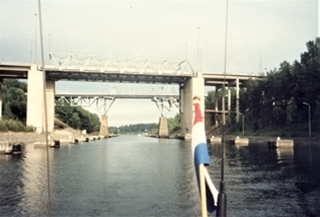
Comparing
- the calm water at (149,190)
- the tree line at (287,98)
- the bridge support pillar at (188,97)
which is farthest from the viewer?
the bridge support pillar at (188,97)

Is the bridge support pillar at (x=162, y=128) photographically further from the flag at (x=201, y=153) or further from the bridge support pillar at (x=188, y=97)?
the flag at (x=201, y=153)

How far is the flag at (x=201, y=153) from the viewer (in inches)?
162

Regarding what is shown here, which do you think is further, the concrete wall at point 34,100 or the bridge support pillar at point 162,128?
the bridge support pillar at point 162,128

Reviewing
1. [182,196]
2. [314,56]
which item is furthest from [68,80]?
[182,196]

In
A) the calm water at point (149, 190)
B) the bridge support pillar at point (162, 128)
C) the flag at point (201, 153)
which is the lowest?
the bridge support pillar at point (162, 128)

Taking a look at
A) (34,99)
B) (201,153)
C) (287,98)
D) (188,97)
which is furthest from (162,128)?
(201,153)

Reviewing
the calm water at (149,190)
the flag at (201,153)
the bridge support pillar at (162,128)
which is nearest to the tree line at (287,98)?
the calm water at (149,190)

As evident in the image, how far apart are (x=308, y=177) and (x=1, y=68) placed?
184ft

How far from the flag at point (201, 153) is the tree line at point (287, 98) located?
50.5m

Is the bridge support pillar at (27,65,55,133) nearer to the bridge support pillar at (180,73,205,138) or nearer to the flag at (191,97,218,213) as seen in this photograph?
the bridge support pillar at (180,73,205,138)

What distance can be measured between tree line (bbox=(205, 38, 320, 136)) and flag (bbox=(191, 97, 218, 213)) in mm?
50532

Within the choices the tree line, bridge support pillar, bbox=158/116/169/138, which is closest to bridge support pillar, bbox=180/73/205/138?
the tree line

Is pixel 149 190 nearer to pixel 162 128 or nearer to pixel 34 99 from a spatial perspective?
pixel 34 99

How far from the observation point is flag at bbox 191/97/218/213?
4.11m
